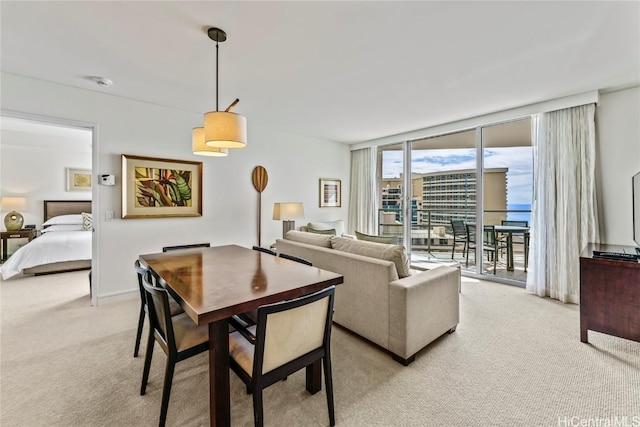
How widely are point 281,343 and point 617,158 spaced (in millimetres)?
4220

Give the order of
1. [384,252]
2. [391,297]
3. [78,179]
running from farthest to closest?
[78,179], [384,252], [391,297]

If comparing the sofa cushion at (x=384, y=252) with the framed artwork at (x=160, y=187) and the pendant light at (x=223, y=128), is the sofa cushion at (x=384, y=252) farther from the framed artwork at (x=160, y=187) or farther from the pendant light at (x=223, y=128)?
the framed artwork at (x=160, y=187)

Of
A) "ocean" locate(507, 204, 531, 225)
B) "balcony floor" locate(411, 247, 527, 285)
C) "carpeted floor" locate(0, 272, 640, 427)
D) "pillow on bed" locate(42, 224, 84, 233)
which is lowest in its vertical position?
"carpeted floor" locate(0, 272, 640, 427)

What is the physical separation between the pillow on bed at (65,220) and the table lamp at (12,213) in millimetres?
370

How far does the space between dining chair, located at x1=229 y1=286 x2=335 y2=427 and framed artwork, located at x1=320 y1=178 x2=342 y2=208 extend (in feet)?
13.7

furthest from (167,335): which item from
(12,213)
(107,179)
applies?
(12,213)

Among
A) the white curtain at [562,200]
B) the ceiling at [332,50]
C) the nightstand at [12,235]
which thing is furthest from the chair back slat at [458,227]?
the nightstand at [12,235]

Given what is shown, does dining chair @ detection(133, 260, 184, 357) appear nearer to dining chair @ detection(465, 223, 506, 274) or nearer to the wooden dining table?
the wooden dining table

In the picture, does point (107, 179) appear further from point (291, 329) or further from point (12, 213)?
point (12, 213)

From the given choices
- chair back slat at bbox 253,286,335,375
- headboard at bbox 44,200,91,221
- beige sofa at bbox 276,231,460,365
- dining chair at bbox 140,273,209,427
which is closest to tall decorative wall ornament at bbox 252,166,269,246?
beige sofa at bbox 276,231,460,365

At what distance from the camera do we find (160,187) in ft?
11.8

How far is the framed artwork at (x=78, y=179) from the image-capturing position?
581 centimetres

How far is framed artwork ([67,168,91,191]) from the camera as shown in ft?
19.0

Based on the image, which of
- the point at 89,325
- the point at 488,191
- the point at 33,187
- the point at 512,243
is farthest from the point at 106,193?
the point at 512,243
